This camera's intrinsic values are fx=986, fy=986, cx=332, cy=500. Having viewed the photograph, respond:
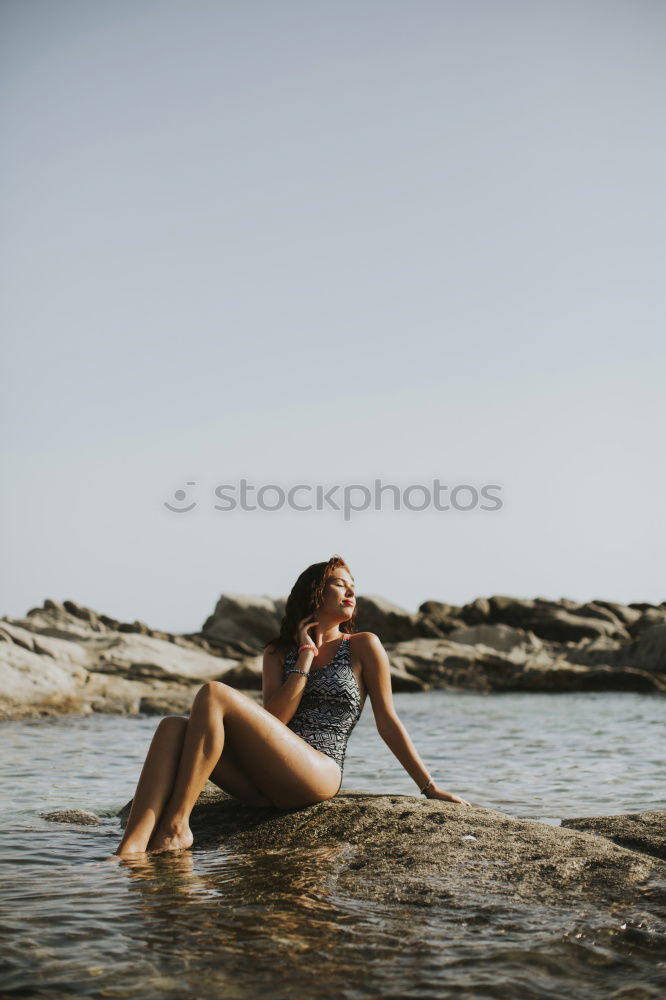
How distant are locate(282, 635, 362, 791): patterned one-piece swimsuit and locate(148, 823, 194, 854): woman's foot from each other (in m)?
0.96

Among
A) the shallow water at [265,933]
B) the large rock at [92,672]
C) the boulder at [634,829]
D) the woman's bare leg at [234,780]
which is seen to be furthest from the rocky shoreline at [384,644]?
the boulder at [634,829]

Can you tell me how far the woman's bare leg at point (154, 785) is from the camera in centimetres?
579

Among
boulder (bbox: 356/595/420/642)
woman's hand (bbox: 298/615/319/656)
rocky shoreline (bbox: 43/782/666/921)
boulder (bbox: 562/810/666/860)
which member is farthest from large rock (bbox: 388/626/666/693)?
woman's hand (bbox: 298/615/319/656)

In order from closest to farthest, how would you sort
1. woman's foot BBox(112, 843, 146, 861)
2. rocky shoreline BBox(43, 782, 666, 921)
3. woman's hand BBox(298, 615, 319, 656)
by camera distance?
1. rocky shoreline BBox(43, 782, 666, 921)
2. woman's foot BBox(112, 843, 146, 861)
3. woman's hand BBox(298, 615, 319, 656)

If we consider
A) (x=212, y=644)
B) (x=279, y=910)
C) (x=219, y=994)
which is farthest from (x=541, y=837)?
(x=212, y=644)

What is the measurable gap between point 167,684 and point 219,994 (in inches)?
668

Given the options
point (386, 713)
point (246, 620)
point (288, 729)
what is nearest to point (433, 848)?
point (386, 713)

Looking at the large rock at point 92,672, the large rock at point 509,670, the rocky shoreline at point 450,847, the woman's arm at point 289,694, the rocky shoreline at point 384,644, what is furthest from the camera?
the large rock at point 509,670

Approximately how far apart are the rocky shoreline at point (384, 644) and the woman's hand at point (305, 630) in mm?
10626

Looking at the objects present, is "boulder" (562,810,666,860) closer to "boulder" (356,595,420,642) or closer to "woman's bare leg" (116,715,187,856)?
"woman's bare leg" (116,715,187,856)

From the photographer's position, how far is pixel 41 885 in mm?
5434

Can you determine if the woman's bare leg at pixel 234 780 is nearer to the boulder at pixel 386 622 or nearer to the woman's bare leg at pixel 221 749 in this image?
the woman's bare leg at pixel 221 749

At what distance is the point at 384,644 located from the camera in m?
31.6

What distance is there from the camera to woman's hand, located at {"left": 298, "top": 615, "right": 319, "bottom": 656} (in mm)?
6492
